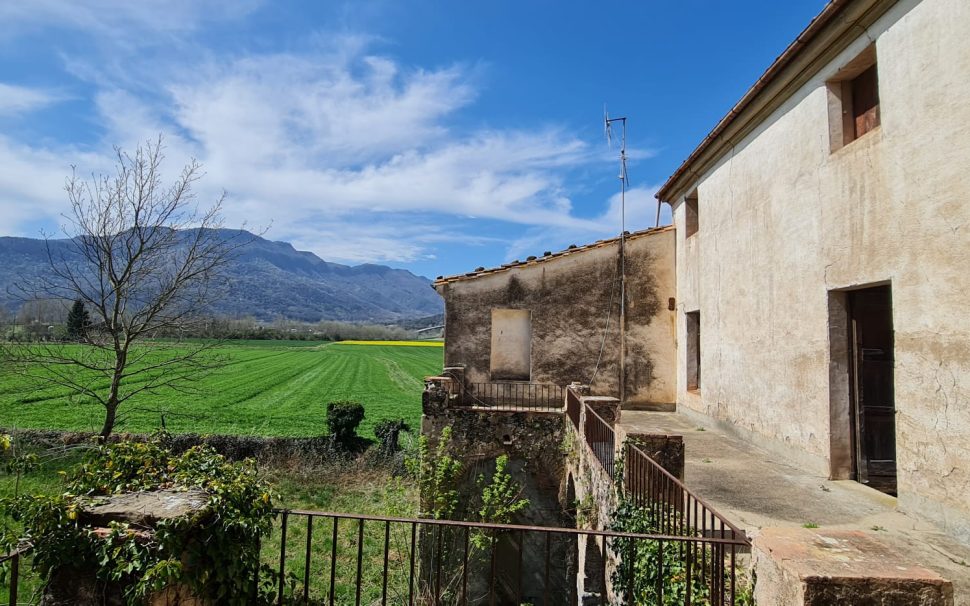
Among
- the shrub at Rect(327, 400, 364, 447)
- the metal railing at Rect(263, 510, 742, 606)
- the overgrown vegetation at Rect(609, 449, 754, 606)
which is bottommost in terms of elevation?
the metal railing at Rect(263, 510, 742, 606)

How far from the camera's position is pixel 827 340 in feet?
22.5

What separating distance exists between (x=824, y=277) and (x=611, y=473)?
383 centimetres

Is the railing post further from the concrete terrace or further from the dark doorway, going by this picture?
the dark doorway

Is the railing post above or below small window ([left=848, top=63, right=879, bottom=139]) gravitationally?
below

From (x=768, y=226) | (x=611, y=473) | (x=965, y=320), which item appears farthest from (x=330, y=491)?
(x=965, y=320)

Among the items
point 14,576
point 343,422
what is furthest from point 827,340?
point 343,422

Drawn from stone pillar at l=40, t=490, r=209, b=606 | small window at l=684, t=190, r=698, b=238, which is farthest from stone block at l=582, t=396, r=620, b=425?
stone pillar at l=40, t=490, r=209, b=606

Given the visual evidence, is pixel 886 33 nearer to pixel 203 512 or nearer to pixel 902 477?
pixel 902 477

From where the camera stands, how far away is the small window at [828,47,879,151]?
6652 millimetres

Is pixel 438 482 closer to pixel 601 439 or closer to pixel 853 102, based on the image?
pixel 601 439

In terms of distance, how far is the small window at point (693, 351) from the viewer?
39.9ft

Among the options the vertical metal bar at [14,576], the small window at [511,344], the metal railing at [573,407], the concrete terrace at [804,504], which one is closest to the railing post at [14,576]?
the vertical metal bar at [14,576]

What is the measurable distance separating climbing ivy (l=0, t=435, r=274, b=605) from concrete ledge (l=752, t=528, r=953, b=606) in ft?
9.82

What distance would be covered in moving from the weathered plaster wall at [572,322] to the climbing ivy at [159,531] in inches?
364
